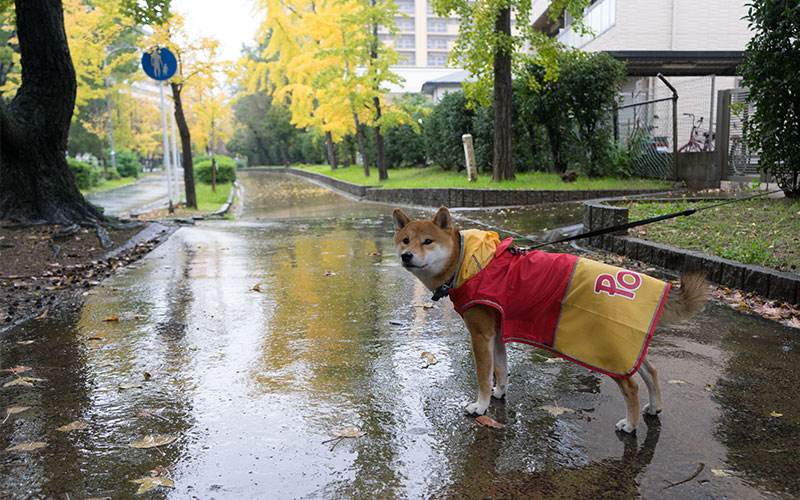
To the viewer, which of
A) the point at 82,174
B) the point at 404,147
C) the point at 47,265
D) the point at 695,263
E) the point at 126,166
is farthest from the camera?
the point at 126,166

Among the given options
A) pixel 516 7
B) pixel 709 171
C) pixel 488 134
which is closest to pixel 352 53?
pixel 488 134

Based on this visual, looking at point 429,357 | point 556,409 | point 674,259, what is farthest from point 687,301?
point 674,259

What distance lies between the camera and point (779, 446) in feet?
9.64

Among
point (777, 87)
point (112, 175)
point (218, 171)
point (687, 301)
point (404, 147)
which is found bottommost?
point (687, 301)

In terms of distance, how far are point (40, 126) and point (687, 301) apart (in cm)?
1090

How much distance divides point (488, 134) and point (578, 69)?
4151 millimetres

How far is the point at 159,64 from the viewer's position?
15852 millimetres

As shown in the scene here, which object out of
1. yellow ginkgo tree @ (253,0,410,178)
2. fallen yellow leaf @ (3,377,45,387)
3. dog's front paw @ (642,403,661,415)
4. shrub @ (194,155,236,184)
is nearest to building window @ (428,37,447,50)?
yellow ginkgo tree @ (253,0,410,178)

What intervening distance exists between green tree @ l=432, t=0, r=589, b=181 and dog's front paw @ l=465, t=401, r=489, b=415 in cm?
1366

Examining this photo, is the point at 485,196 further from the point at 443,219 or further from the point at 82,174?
the point at 82,174

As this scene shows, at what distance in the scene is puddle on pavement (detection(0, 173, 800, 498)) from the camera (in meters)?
2.70

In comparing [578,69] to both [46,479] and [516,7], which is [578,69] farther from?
[46,479]

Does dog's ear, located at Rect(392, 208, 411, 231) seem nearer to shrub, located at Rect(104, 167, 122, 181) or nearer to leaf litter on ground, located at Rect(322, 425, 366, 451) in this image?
leaf litter on ground, located at Rect(322, 425, 366, 451)

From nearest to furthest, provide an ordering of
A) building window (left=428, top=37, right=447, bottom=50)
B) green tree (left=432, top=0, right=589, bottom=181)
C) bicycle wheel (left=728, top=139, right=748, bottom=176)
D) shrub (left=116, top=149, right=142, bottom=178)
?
bicycle wheel (left=728, top=139, right=748, bottom=176)
green tree (left=432, top=0, right=589, bottom=181)
shrub (left=116, top=149, right=142, bottom=178)
building window (left=428, top=37, right=447, bottom=50)
